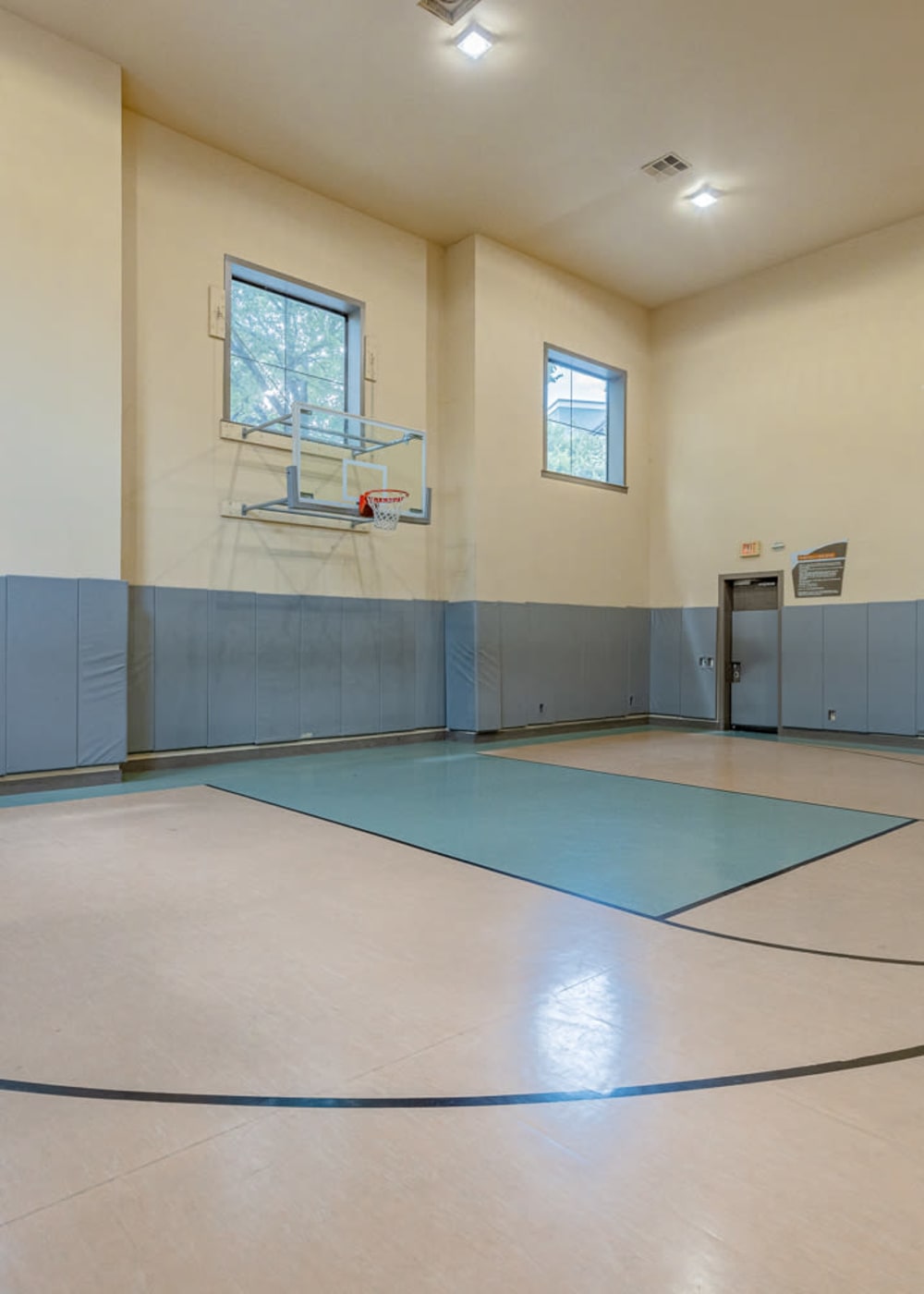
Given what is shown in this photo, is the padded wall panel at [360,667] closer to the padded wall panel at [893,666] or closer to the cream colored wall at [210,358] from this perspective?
the cream colored wall at [210,358]

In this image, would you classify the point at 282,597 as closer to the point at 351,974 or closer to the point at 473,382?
the point at 473,382

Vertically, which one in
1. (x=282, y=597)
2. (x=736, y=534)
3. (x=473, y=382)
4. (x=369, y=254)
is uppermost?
(x=369, y=254)

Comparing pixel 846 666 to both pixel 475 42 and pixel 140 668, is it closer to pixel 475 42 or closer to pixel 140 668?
pixel 475 42

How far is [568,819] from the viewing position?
15.5ft

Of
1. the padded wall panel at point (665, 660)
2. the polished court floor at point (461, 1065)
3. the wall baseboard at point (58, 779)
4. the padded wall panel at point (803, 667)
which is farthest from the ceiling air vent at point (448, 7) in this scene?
the padded wall panel at point (665, 660)

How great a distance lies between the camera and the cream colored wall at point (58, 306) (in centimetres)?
561

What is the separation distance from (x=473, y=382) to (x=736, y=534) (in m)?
3.73

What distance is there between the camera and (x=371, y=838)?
4.24 m

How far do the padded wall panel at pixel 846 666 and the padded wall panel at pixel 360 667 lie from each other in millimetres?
4963

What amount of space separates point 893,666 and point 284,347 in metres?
6.97

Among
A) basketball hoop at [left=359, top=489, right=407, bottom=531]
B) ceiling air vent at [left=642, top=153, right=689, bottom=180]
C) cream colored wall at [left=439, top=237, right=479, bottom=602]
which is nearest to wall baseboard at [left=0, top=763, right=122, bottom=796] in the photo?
basketball hoop at [left=359, top=489, right=407, bottom=531]

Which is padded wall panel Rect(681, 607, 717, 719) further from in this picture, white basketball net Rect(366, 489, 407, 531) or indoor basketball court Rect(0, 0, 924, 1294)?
white basketball net Rect(366, 489, 407, 531)

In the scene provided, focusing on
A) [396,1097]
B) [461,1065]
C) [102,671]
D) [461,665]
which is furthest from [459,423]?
[396,1097]

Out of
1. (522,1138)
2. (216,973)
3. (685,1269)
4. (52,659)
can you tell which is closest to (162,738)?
(52,659)
